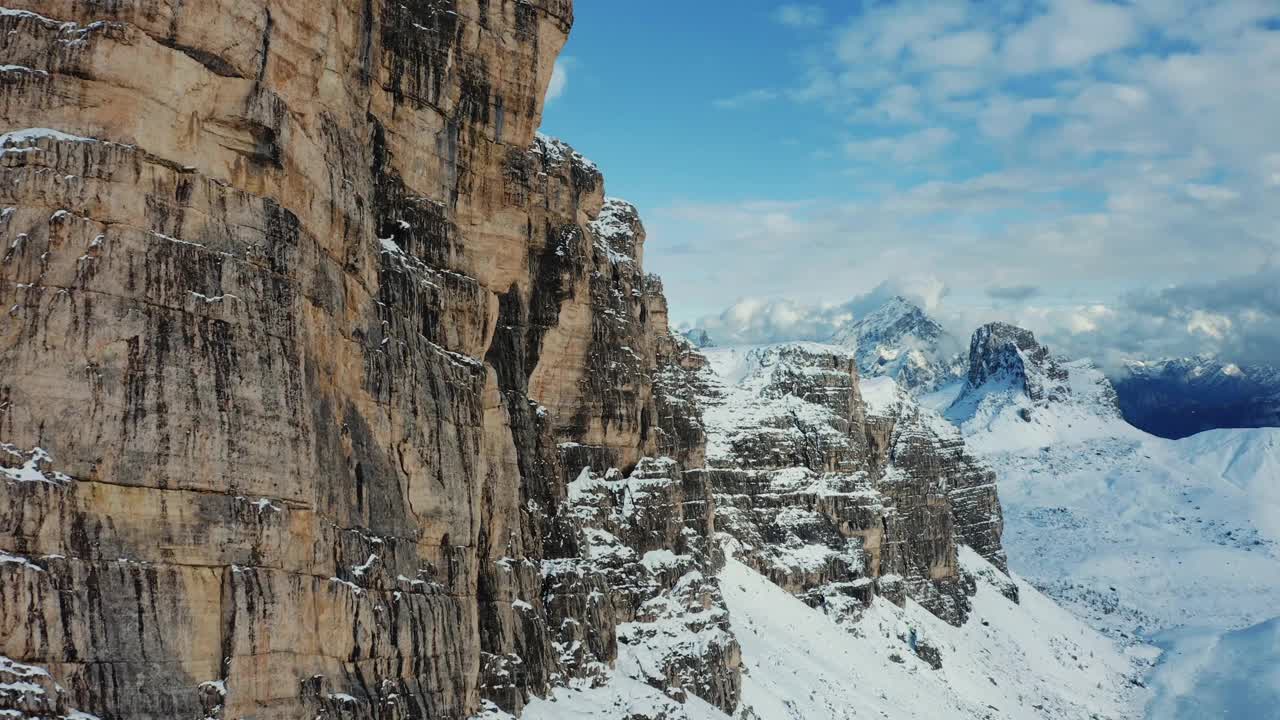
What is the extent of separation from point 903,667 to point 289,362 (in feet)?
299

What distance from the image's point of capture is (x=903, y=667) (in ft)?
374

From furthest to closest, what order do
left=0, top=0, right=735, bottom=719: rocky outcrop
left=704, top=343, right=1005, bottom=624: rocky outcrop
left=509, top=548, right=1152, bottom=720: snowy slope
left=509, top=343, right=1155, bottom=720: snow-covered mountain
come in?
left=704, top=343, right=1005, bottom=624: rocky outcrop < left=509, top=343, right=1155, bottom=720: snow-covered mountain < left=509, top=548, right=1152, bottom=720: snowy slope < left=0, top=0, right=735, bottom=719: rocky outcrop

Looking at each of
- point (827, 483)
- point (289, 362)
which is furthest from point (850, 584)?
point (289, 362)

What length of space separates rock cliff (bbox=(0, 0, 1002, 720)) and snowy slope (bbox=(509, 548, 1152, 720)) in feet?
14.8

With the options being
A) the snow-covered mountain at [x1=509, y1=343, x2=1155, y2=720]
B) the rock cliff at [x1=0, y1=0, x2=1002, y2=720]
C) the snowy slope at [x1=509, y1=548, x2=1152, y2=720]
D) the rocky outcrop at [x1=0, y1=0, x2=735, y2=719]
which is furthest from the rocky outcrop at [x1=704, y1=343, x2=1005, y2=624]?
the rocky outcrop at [x1=0, y1=0, x2=735, y2=719]

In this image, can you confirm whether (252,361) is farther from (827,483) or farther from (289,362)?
(827,483)

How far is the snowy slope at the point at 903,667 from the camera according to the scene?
80000 millimetres

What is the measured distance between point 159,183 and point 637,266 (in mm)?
51934

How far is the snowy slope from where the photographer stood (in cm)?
8000

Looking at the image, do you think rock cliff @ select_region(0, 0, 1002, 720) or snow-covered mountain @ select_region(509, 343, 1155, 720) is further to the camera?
snow-covered mountain @ select_region(509, 343, 1155, 720)

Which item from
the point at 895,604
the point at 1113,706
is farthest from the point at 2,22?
the point at 1113,706

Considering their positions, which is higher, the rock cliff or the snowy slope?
the rock cliff

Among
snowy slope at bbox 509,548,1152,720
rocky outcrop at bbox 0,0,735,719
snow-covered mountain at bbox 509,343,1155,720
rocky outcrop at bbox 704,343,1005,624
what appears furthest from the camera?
rocky outcrop at bbox 704,343,1005,624

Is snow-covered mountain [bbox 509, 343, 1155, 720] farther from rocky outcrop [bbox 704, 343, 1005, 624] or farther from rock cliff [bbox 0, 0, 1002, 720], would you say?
rock cliff [bbox 0, 0, 1002, 720]
